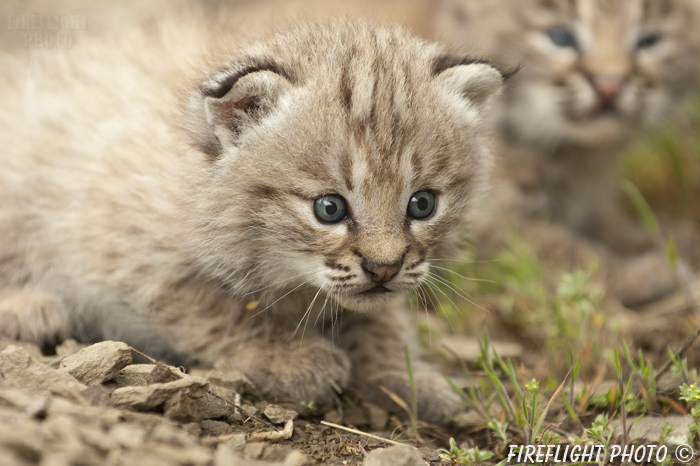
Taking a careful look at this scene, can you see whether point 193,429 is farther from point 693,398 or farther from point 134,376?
point 693,398

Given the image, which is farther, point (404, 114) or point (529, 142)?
point (529, 142)

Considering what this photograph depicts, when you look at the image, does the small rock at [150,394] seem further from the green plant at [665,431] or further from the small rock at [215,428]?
the green plant at [665,431]

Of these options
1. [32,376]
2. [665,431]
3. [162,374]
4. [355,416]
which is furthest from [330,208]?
[665,431]

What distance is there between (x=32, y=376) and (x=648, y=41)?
434 centimetres

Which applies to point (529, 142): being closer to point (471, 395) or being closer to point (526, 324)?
point (526, 324)

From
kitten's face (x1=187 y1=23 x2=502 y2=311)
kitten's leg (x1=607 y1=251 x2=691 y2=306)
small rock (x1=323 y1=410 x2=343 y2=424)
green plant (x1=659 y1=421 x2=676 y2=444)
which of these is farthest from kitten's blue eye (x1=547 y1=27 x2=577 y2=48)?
small rock (x1=323 y1=410 x2=343 y2=424)

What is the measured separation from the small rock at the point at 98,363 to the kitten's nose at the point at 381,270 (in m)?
0.91

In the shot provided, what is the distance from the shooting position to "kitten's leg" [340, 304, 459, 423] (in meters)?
3.19

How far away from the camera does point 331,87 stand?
9.05ft

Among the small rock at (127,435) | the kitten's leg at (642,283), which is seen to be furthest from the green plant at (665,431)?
the kitten's leg at (642,283)

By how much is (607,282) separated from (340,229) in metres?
2.68

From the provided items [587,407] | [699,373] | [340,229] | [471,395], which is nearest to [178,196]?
[340,229]

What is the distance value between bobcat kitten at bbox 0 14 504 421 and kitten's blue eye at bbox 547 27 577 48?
2.05 meters

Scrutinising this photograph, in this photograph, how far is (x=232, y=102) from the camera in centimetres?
278
